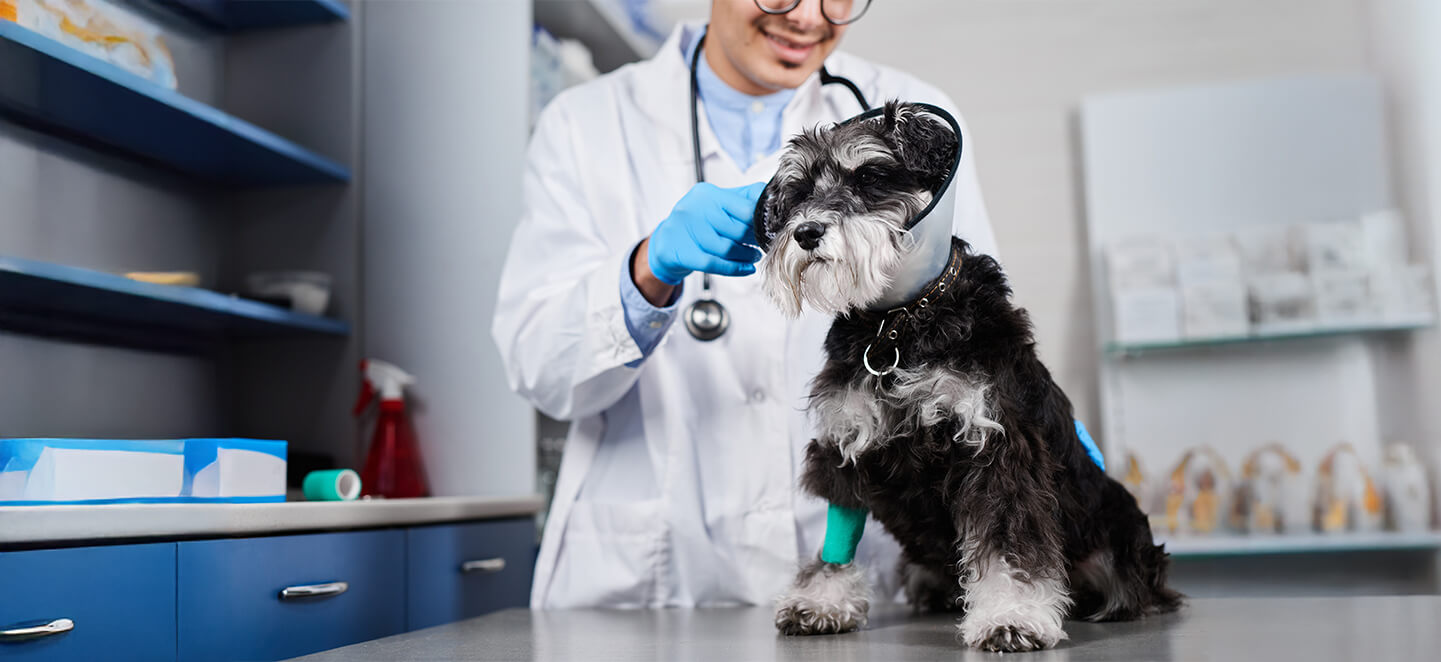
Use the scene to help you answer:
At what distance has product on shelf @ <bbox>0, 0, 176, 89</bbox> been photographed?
161 centimetres

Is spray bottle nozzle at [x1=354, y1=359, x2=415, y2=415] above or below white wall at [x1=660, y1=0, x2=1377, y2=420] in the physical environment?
below

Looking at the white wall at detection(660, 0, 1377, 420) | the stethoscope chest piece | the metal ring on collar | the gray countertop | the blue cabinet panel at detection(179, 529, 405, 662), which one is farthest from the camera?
the white wall at detection(660, 0, 1377, 420)

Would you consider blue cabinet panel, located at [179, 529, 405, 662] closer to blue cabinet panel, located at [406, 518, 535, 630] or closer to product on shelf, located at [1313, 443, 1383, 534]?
blue cabinet panel, located at [406, 518, 535, 630]

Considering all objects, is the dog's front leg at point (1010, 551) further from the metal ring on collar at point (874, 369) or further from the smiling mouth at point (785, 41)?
the smiling mouth at point (785, 41)

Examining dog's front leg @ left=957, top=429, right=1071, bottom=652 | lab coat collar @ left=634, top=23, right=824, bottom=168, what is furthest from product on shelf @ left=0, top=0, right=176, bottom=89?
dog's front leg @ left=957, top=429, right=1071, bottom=652

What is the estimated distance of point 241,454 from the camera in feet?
4.66

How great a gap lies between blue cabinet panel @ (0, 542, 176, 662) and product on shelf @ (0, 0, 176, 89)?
0.87 metres

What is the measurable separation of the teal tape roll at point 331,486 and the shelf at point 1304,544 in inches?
75.7

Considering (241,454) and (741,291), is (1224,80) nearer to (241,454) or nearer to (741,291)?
(741,291)

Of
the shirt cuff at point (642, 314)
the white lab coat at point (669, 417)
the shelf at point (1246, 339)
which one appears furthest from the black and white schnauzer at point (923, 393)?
the shelf at point (1246, 339)

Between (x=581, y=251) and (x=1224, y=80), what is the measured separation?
232 centimetres

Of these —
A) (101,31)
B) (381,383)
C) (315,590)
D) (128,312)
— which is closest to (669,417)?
(315,590)

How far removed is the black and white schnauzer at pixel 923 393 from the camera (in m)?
0.92

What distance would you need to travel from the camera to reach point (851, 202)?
930 millimetres
